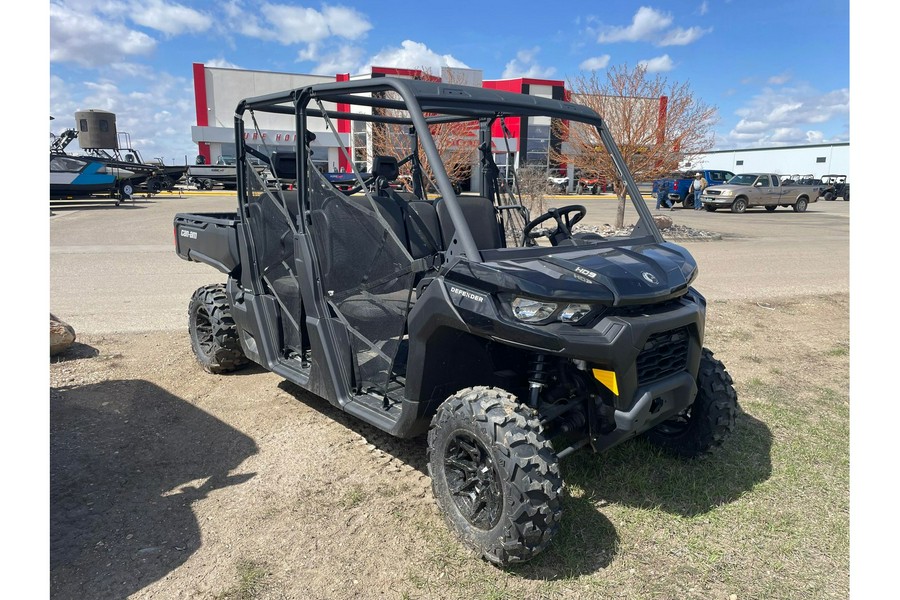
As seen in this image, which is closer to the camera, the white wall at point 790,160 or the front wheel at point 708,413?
the front wheel at point 708,413

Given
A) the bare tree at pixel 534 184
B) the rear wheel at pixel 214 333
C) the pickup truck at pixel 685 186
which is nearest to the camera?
the rear wheel at pixel 214 333

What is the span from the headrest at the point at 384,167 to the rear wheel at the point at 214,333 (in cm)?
186

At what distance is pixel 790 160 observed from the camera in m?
64.2

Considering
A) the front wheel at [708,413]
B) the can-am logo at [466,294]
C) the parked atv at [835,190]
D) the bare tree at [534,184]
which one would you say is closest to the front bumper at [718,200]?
the bare tree at [534,184]

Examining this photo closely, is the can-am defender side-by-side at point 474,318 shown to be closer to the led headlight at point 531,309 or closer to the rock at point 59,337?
the led headlight at point 531,309

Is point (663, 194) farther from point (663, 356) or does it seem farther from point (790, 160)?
point (790, 160)

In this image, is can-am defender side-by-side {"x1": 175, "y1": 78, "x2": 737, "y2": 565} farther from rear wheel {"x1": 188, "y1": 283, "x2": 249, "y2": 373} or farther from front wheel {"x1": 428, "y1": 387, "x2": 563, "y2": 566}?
rear wheel {"x1": 188, "y1": 283, "x2": 249, "y2": 373}

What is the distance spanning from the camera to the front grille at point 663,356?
290 cm

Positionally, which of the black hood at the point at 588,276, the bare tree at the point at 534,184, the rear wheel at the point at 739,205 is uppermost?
the rear wheel at the point at 739,205

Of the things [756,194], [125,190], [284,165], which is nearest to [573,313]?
[284,165]

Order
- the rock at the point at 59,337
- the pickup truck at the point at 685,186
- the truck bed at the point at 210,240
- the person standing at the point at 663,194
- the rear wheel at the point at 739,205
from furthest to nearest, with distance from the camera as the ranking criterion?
the pickup truck at the point at 685,186 → the person standing at the point at 663,194 → the rear wheel at the point at 739,205 → the rock at the point at 59,337 → the truck bed at the point at 210,240

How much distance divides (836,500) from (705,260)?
9.75 meters

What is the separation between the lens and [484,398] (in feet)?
9.36

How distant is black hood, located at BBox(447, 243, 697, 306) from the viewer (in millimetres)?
2672
